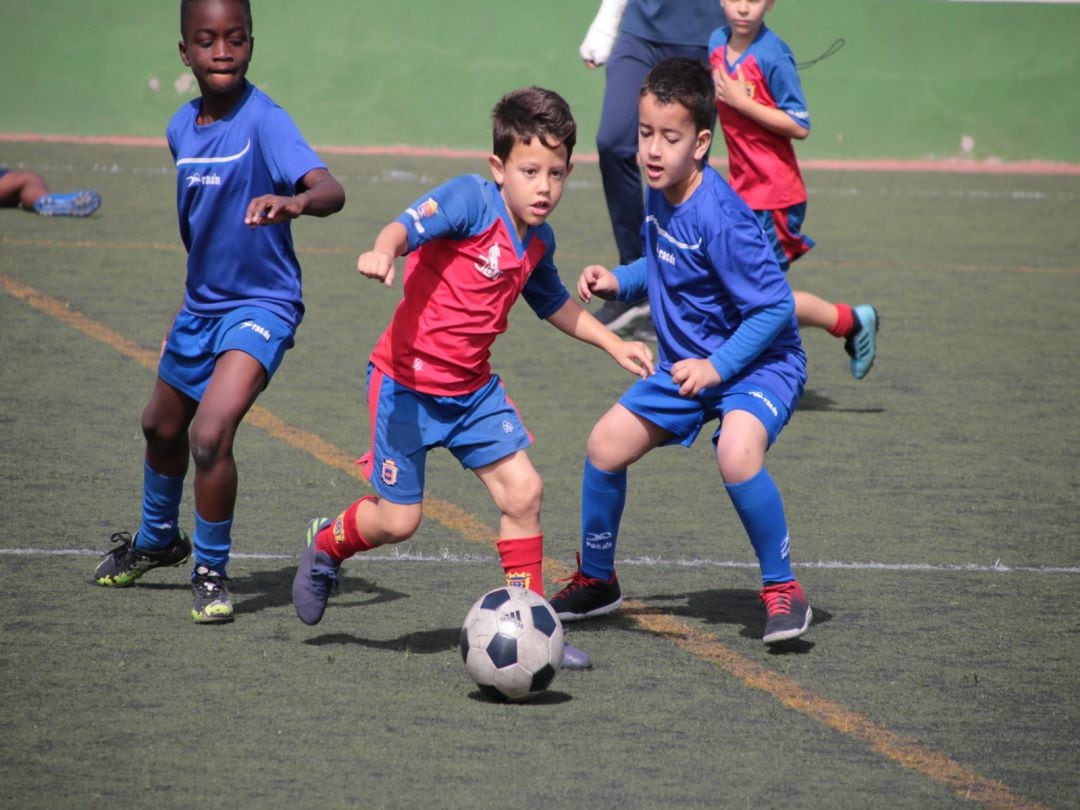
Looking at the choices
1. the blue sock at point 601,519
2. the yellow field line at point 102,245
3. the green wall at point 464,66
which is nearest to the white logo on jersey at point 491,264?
the blue sock at point 601,519

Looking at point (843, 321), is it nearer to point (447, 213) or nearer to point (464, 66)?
point (447, 213)

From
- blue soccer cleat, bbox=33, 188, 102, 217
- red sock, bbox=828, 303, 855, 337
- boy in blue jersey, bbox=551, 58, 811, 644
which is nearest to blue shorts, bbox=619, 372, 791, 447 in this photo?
boy in blue jersey, bbox=551, 58, 811, 644

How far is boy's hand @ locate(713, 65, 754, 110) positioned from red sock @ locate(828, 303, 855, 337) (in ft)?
3.24

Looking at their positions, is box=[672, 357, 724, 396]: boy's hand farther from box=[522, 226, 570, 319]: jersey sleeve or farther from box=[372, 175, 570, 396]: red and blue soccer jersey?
box=[372, 175, 570, 396]: red and blue soccer jersey

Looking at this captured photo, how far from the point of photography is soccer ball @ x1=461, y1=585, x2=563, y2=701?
3.84 metres

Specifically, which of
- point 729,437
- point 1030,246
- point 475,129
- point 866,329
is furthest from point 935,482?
point 475,129

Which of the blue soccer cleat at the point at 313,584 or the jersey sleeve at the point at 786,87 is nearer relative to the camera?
the blue soccer cleat at the point at 313,584

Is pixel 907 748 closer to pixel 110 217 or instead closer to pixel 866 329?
pixel 866 329

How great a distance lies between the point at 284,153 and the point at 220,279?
0.41m

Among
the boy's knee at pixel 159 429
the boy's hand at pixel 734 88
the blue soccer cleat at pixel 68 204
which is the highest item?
the boy's hand at pixel 734 88

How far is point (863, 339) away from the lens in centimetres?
712

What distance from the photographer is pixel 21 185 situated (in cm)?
1159

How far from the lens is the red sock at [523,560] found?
167 inches

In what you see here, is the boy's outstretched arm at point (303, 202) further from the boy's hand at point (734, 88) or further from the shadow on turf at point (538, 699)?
the boy's hand at point (734, 88)
